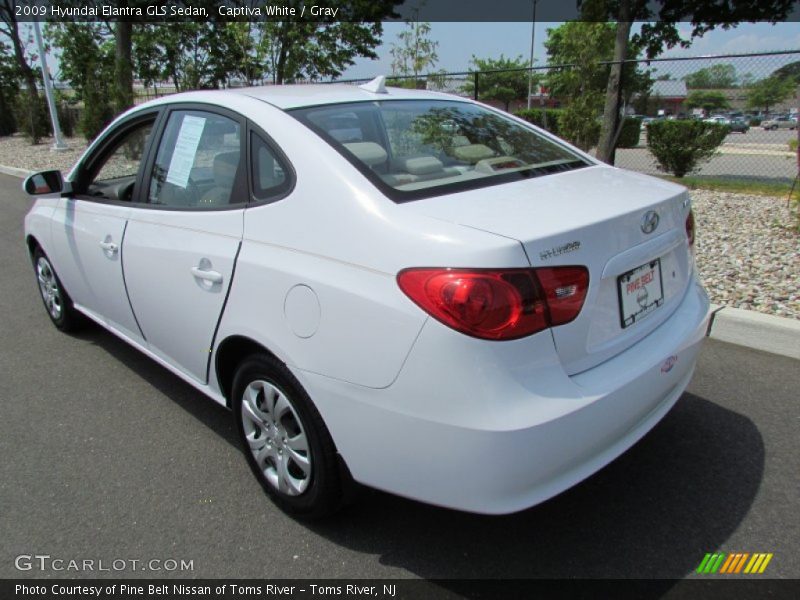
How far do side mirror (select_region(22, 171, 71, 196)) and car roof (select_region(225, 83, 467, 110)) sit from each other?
5.13 feet

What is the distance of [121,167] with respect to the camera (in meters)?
3.67

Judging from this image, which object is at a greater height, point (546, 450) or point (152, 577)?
point (546, 450)

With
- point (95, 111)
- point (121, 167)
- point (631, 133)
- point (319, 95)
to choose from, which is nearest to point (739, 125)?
point (631, 133)

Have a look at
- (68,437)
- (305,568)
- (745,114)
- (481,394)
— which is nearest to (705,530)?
(481,394)

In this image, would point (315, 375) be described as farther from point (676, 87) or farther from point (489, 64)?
Result: point (489, 64)

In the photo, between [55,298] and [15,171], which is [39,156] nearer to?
[15,171]

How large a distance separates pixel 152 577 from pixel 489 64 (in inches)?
3450

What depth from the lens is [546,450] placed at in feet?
5.80

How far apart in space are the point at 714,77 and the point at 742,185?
1.75m

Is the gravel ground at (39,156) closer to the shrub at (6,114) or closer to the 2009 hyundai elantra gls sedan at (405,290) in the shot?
the shrub at (6,114)

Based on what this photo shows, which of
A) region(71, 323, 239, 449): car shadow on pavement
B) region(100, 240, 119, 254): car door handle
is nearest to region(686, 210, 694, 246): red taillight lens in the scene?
region(71, 323, 239, 449): car shadow on pavement

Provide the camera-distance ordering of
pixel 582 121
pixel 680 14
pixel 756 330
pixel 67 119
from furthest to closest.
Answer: pixel 67 119 < pixel 680 14 < pixel 582 121 < pixel 756 330

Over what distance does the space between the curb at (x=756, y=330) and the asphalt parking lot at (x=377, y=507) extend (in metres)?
0.33

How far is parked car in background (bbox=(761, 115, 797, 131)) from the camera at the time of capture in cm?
869
